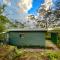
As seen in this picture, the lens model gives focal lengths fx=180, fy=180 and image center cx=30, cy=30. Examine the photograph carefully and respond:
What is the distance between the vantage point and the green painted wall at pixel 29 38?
1361 cm

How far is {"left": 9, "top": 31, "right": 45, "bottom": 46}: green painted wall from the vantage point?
13608 mm

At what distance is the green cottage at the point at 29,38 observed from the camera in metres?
13.6

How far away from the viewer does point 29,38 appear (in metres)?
13.7

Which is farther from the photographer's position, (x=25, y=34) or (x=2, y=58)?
(x=25, y=34)

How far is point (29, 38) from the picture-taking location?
13.7 metres

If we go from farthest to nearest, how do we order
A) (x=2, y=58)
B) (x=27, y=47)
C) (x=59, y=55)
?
(x=27, y=47) < (x=59, y=55) < (x=2, y=58)

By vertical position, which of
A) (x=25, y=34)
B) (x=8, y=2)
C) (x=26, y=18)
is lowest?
(x=25, y=34)

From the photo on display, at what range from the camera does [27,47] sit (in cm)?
1337

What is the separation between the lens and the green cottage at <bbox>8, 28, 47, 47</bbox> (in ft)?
44.5

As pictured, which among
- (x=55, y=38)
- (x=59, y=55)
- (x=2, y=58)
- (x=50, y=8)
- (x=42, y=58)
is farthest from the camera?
(x=50, y=8)

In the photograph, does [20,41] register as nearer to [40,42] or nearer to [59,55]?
[40,42]

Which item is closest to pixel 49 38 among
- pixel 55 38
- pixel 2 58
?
pixel 55 38

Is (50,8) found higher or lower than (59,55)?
higher

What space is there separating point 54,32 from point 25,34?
→ 2.95 m
